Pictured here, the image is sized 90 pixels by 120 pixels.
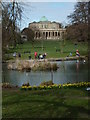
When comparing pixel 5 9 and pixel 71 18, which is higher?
pixel 71 18

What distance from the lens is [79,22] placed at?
4541 centimetres

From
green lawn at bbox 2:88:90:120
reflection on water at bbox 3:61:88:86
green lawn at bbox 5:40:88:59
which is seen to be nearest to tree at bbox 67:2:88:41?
green lawn at bbox 5:40:88:59

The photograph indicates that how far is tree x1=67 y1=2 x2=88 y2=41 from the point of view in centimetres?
3863

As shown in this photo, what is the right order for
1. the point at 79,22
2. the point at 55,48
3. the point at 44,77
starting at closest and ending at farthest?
the point at 44,77 → the point at 79,22 → the point at 55,48

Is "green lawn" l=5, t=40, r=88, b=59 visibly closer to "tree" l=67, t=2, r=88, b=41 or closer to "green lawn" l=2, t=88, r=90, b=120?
"tree" l=67, t=2, r=88, b=41

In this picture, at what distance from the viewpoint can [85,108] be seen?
23.6 ft

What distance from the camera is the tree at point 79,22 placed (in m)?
38.6

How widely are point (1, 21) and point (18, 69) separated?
14055mm

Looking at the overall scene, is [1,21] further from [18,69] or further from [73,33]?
[73,33]

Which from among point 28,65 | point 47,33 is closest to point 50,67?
point 28,65

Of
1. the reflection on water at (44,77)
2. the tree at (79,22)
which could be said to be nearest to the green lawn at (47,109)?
the reflection on water at (44,77)

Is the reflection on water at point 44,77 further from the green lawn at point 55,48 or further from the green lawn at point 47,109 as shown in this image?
the green lawn at point 55,48

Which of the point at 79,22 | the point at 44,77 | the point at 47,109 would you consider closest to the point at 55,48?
the point at 79,22

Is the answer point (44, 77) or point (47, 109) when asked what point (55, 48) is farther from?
point (47, 109)
